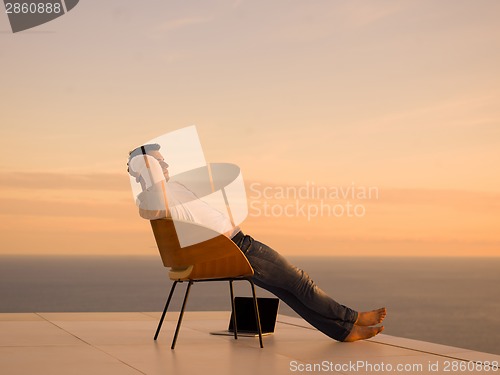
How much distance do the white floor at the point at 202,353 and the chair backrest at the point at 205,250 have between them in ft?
1.38

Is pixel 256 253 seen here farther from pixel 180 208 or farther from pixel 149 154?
pixel 149 154

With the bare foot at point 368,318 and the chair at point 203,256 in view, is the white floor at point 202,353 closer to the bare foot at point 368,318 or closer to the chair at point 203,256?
the bare foot at point 368,318

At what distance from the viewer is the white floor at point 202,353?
347cm

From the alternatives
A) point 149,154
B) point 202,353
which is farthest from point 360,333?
point 149,154

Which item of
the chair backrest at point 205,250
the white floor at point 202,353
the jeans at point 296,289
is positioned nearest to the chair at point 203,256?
the chair backrest at point 205,250

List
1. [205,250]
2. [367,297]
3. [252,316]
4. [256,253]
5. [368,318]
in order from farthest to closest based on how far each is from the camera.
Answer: [367,297] → [252,316] → [368,318] → [256,253] → [205,250]

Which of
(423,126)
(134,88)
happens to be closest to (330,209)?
(423,126)

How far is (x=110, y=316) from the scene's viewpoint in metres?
5.87

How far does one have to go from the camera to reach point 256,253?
4.20 m

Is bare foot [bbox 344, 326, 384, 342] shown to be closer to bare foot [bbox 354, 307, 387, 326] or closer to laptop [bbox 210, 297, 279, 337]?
bare foot [bbox 354, 307, 387, 326]

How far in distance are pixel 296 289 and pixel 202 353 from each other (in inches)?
24.7

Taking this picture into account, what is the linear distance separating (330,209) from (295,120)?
9181mm

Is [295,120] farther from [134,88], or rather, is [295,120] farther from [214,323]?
[214,323]

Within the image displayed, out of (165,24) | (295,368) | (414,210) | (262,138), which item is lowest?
(414,210)
